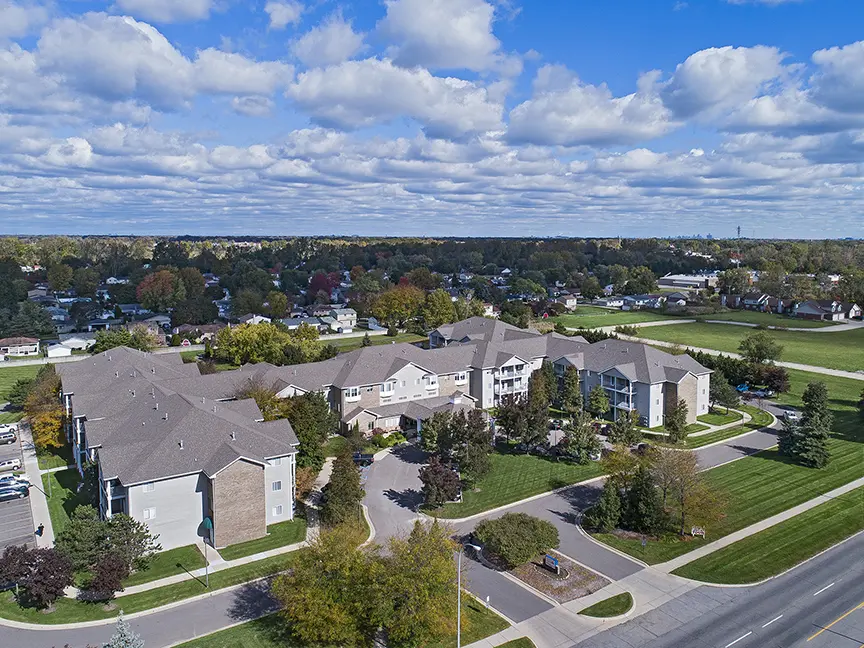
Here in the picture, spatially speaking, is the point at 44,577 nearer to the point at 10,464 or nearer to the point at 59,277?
the point at 10,464

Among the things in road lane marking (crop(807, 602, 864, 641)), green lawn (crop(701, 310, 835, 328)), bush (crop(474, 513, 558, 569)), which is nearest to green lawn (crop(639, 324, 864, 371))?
green lawn (crop(701, 310, 835, 328))

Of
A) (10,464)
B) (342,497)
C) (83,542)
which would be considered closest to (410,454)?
(342,497)

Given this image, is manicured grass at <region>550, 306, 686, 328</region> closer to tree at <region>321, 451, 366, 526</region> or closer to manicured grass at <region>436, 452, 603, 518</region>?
manicured grass at <region>436, 452, 603, 518</region>

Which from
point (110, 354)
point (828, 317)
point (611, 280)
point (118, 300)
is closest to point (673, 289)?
point (611, 280)

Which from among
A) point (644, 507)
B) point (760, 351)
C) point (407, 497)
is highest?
point (760, 351)

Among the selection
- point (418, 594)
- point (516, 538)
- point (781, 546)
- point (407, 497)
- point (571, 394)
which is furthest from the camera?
point (571, 394)

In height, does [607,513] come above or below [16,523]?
above

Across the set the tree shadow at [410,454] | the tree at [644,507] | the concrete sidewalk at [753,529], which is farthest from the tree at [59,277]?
the concrete sidewalk at [753,529]
